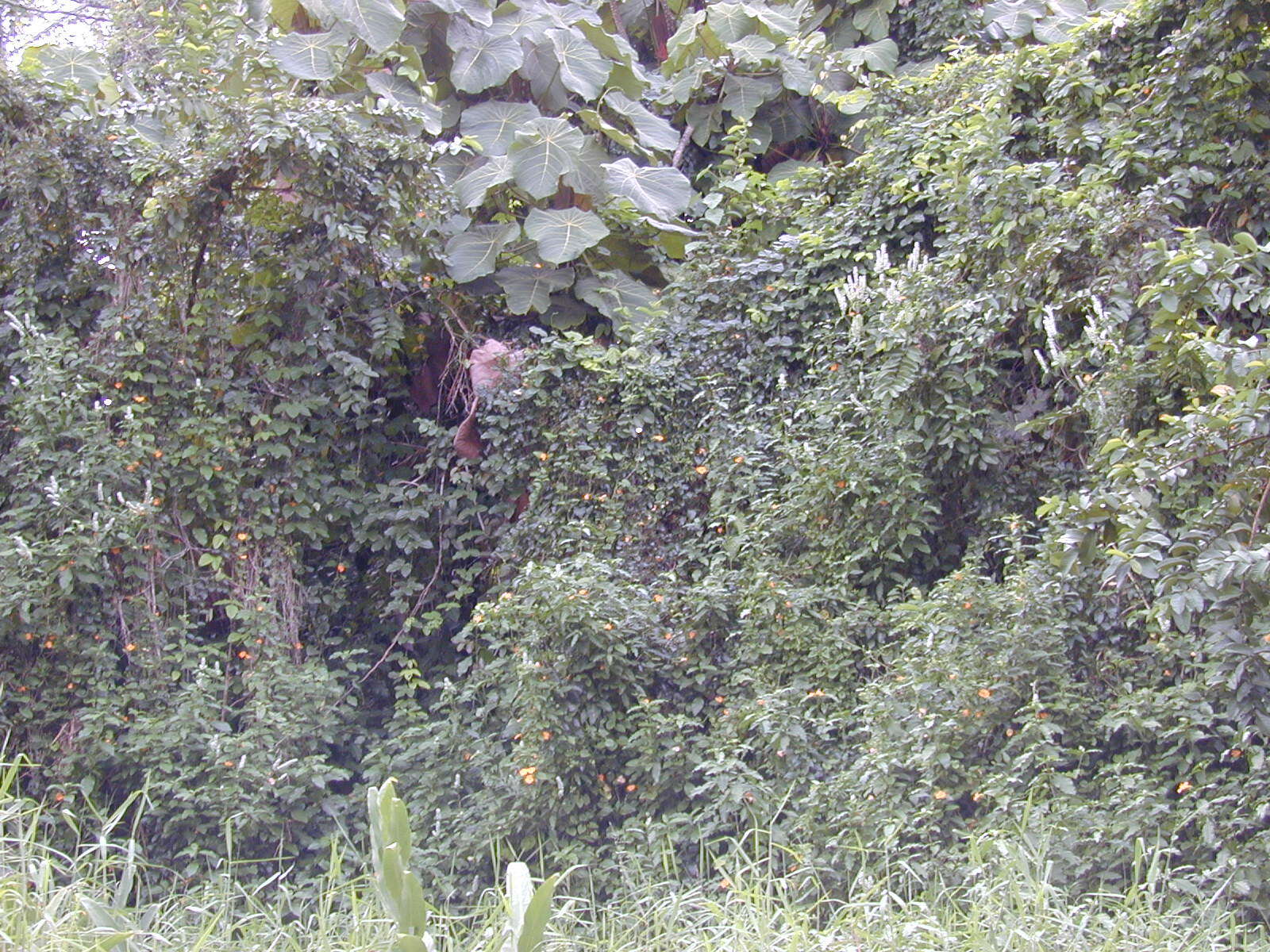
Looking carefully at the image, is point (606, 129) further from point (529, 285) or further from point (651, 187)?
point (529, 285)

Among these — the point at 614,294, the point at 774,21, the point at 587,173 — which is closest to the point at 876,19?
the point at 774,21

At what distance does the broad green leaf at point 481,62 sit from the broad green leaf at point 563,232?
876 mm

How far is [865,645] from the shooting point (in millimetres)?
4621

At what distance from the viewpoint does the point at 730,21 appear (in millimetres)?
6941

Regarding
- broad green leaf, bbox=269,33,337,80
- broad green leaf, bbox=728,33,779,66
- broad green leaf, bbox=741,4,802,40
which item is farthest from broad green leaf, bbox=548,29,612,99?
broad green leaf, bbox=269,33,337,80

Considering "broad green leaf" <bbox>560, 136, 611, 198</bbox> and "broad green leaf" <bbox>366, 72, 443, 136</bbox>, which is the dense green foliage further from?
"broad green leaf" <bbox>560, 136, 611, 198</bbox>

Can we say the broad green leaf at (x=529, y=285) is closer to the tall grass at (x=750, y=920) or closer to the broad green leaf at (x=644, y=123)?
the broad green leaf at (x=644, y=123)

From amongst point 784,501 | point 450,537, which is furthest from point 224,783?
point 784,501

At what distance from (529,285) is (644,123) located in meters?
1.39

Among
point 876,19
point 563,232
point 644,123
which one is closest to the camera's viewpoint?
point 563,232

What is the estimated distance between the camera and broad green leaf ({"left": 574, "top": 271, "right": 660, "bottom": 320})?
6281mm

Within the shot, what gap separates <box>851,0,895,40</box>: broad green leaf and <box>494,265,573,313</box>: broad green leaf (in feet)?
9.47

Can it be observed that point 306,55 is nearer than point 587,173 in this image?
Yes

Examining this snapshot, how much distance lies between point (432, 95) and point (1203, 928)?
5243mm
